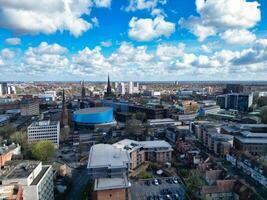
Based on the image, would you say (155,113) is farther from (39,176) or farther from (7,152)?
(39,176)

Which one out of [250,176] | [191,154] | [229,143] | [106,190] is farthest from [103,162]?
[229,143]

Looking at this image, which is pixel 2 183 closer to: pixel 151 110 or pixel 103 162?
pixel 103 162

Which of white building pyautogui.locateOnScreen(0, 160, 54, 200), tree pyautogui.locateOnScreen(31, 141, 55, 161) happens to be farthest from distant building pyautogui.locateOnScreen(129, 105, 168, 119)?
white building pyautogui.locateOnScreen(0, 160, 54, 200)

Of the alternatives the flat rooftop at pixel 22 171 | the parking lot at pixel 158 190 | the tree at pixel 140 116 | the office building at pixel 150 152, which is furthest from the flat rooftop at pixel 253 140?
the flat rooftop at pixel 22 171

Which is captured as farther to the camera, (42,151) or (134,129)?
(134,129)

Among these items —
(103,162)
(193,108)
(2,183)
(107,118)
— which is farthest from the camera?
(193,108)

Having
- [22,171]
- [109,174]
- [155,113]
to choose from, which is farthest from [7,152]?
[155,113]

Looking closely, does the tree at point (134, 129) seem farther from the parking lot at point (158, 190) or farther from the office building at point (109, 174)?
the office building at point (109, 174)
